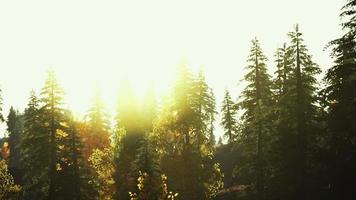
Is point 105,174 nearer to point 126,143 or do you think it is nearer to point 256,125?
point 126,143

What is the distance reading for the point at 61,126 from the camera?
38969mm

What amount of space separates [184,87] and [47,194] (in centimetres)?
1449

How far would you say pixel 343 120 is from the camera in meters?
30.0

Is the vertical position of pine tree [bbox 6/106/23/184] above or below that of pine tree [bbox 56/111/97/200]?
above

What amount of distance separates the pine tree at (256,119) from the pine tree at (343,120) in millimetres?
7033

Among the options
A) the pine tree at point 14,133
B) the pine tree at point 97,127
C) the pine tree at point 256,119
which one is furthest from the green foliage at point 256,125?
the pine tree at point 14,133

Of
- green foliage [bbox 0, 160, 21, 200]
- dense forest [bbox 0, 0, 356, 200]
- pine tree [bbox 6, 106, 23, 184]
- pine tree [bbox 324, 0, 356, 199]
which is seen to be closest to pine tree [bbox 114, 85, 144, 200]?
dense forest [bbox 0, 0, 356, 200]

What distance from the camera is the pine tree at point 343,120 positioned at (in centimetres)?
2436

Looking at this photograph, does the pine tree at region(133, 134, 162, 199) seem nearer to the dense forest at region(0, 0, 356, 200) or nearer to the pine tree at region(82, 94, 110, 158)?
the dense forest at region(0, 0, 356, 200)

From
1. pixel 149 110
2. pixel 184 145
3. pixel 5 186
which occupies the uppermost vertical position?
pixel 149 110

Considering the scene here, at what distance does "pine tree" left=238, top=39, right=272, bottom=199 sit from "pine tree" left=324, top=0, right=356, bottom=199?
7033 mm

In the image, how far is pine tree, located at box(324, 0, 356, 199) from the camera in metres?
24.4

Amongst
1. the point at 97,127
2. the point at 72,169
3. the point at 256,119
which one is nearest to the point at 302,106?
the point at 256,119

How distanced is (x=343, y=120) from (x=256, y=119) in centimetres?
963
